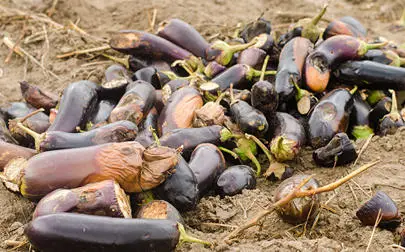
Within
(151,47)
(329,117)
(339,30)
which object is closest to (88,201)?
(329,117)

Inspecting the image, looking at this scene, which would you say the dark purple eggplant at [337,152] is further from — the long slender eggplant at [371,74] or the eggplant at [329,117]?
the long slender eggplant at [371,74]

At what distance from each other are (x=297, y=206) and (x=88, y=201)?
3.04ft

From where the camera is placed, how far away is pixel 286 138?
10.1 feet

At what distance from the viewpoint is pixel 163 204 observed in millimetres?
2486

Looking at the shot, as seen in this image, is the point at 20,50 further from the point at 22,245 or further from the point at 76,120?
the point at 22,245

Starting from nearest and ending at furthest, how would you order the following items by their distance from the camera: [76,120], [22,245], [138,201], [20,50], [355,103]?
1. [22,245]
2. [138,201]
3. [76,120]
4. [355,103]
5. [20,50]

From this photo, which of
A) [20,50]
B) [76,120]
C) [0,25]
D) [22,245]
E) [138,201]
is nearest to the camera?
[22,245]

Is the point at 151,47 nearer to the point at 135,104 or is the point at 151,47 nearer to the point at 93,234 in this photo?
the point at 135,104

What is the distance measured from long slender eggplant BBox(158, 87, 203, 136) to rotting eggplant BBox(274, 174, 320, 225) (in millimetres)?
814

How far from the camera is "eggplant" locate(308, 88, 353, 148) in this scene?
10.5 ft

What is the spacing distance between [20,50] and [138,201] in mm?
2495

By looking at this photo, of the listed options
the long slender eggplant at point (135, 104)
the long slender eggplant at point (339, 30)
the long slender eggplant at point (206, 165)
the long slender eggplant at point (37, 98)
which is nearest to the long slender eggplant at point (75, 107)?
the long slender eggplant at point (135, 104)

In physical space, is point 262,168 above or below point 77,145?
below

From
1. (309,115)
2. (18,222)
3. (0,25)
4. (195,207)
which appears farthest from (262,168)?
(0,25)
